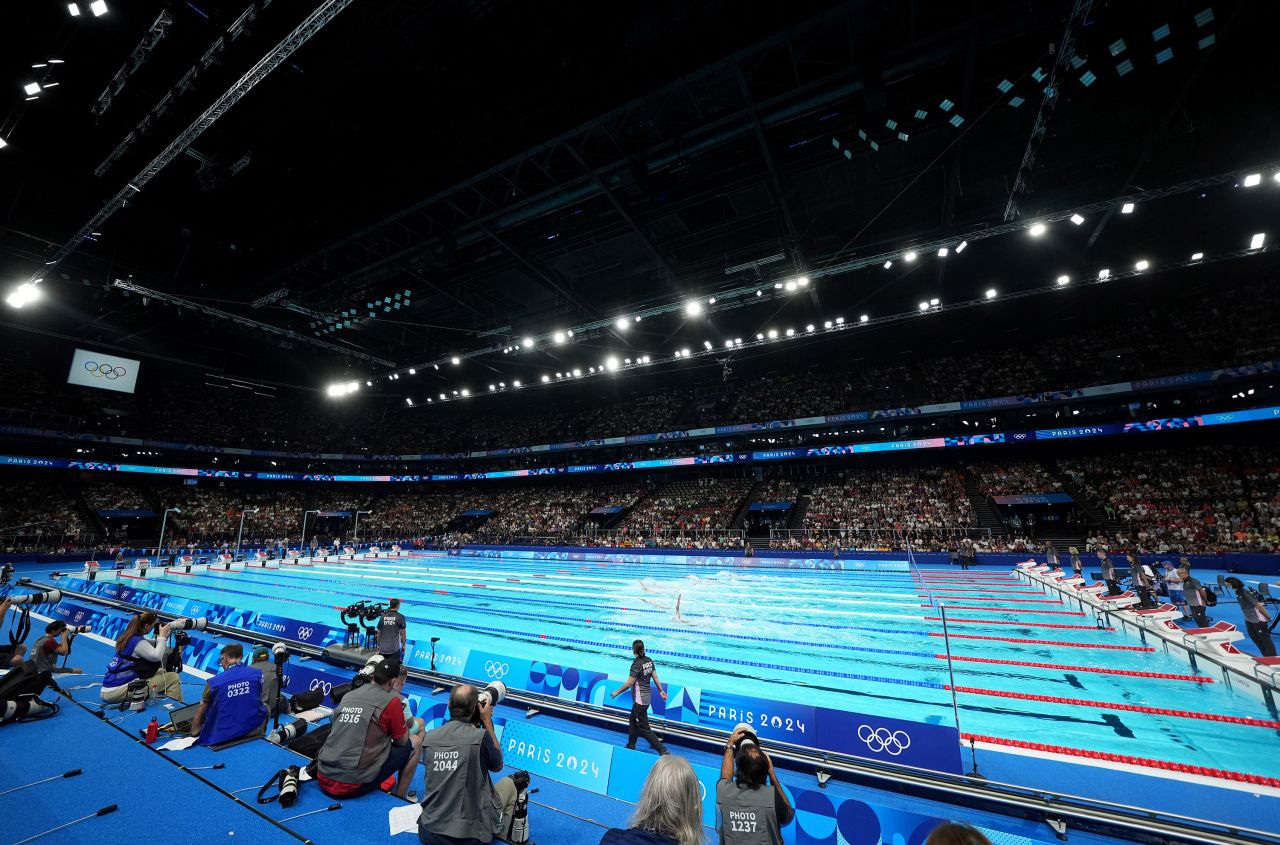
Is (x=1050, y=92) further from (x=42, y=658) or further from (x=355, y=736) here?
(x=42, y=658)

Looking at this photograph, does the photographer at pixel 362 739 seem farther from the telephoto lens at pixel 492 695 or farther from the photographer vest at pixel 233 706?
the photographer vest at pixel 233 706

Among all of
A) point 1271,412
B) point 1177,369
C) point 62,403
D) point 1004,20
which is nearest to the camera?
point 1004,20

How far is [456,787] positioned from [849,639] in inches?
381

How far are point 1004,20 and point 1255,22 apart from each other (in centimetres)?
661

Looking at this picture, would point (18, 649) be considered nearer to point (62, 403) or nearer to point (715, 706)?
point (715, 706)

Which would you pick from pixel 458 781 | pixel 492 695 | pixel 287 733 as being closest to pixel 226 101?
pixel 287 733

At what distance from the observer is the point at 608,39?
34.7ft

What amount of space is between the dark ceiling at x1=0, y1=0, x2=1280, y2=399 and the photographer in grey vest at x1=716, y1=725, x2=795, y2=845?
11.9m

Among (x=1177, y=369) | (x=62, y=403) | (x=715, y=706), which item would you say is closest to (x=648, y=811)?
Answer: (x=715, y=706)

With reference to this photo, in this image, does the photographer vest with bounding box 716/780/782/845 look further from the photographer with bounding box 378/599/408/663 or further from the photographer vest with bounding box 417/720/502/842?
the photographer with bounding box 378/599/408/663

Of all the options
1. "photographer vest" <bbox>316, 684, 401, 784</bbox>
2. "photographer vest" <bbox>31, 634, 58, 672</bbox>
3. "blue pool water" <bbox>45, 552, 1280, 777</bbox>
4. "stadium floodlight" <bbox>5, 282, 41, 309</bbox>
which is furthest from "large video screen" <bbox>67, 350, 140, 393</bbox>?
"photographer vest" <bbox>316, 684, 401, 784</bbox>

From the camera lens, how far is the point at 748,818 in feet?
8.54

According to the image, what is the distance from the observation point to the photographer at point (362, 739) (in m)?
4.31

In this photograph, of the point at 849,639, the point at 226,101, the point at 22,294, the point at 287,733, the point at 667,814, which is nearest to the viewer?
the point at 667,814
